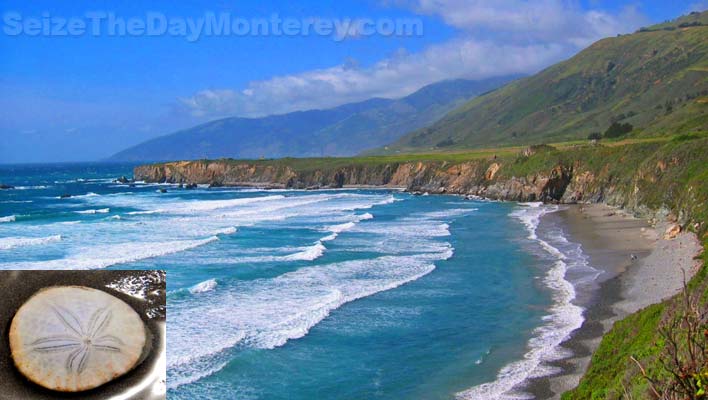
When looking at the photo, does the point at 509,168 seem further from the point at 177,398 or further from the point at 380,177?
the point at 177,398

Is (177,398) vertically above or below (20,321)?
below

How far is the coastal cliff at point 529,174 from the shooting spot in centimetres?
4922

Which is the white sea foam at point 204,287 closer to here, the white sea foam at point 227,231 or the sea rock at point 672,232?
the white sea foam at point 227,231

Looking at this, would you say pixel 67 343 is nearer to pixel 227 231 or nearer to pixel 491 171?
pixel 227 231

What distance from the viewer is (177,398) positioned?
16.9 meters

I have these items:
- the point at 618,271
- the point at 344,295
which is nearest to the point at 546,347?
the point at 344,295

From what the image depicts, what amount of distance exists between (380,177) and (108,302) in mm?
104589

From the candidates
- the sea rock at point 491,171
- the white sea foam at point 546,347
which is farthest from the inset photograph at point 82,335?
the sea rock at point 491,171

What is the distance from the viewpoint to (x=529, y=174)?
75.5 metres

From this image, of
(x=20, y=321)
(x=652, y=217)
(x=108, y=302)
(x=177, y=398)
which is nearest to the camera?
(x=20, y=321)

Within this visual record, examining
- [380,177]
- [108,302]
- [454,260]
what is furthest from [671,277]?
[380,177]

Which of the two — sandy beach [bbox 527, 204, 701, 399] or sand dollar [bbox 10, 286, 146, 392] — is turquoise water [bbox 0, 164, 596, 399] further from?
sand dollar [bbox 10, 286, 146, 392]

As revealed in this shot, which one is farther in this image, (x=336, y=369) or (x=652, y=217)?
(x=652, y=217)

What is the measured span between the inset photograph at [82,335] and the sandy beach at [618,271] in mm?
13838
